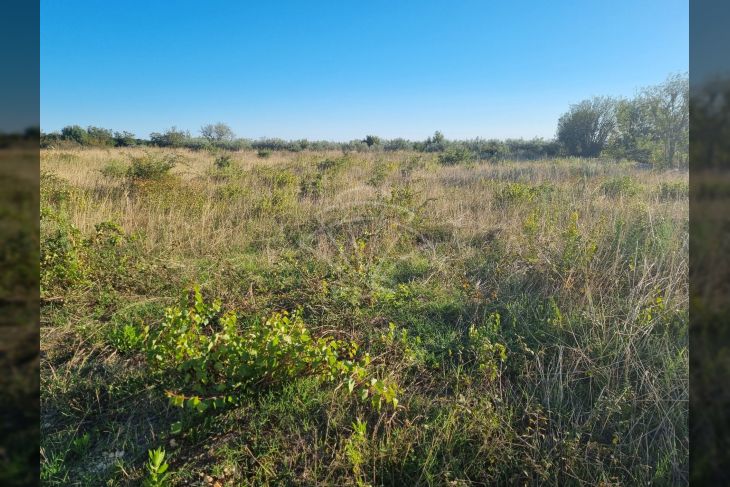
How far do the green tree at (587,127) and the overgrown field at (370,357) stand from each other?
15.4 m

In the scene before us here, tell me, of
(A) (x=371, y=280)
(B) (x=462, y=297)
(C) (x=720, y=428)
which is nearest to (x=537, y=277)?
(B) (x=462, y=297)

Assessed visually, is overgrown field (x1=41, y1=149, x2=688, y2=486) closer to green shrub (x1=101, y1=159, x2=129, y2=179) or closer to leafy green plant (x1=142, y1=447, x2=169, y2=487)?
leafy green plant (x1=142, y1=447, x2=169, y2=487)

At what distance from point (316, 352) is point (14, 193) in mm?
1429

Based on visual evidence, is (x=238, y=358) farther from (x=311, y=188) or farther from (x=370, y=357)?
(x=311, y=188)

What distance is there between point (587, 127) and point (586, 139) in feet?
2.17

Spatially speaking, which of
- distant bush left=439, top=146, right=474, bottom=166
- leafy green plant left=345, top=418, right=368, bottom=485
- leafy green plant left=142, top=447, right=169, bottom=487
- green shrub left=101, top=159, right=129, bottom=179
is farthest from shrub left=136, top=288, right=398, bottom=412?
distant bush left=439, top=146, right=474, bottom=166

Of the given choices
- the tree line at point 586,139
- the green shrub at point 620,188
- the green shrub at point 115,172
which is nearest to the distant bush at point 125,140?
the tree line at point 586,139

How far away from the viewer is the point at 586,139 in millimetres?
19500

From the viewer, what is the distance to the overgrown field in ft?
6.37

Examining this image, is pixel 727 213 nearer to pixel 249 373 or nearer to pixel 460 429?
pixel 460 429

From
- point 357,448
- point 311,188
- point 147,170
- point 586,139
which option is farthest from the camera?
point 586,139

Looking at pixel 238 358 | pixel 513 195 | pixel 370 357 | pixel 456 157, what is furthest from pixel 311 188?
pixel 456 157

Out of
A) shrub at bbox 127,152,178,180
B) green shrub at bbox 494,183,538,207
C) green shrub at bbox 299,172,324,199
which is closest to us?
green shrub at bbox 494,183,538,207

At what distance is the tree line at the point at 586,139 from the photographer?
1068 centimetres
